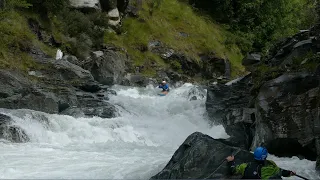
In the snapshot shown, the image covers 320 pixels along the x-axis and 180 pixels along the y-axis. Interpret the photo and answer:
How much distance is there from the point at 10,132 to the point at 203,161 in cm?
811

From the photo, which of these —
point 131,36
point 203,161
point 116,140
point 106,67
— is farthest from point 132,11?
point 203,161

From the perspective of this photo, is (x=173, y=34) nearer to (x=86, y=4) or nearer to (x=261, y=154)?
(x=86, y=4)

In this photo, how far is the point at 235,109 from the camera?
48.0 feet

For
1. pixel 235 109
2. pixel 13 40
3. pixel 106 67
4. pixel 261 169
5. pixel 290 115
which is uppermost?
pixel 13 40

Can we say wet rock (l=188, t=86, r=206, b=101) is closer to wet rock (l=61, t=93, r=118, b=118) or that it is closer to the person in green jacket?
wet rock (l=61, t=93, r=118, b=118)

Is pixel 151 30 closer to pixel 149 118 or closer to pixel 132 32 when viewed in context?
pixel 132 32

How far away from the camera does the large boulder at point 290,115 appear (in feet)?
34.3

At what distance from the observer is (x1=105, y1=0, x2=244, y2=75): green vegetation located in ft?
102

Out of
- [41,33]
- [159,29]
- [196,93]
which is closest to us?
[41,33]

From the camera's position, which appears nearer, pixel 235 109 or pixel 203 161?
pixel 203 161

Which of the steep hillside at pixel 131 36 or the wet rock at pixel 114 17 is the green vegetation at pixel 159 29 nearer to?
the steep hillside at pixel 131 36

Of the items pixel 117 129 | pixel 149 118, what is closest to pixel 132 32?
pixel 149 118

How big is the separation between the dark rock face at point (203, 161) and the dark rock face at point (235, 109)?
4352 mm

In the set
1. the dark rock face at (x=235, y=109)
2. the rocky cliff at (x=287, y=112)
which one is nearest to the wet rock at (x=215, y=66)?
the dark rock face at (x=235, y=109)
